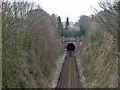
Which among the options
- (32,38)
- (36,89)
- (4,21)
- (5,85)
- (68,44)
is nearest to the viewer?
(4,21)

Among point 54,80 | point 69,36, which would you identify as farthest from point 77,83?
point 69,36

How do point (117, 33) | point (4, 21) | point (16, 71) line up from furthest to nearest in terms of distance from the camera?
point (16, 71)
point (4, 21)
point (117, 33)

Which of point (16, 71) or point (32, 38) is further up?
point (32, 38)

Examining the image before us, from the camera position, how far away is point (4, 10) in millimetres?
8461

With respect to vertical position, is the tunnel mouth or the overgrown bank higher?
the overgrown bank

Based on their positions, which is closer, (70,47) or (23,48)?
(23,48)

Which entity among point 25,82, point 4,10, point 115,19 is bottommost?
point 25,82

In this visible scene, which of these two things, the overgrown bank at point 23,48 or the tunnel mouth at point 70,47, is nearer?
the overgrown bank at point 23,48

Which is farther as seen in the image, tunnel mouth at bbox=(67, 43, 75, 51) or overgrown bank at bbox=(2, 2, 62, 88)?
tunnel mouth at bbox=(67, 43, 75, 51)

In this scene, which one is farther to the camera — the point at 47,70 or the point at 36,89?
the point at 47,70

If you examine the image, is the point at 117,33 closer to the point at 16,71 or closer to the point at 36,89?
the point at 16,71

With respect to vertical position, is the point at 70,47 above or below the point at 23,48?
below

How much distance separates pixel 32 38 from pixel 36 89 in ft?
23.4

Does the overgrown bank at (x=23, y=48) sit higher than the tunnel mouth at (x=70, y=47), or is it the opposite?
the overgrown bank at (x=23, y=48)
